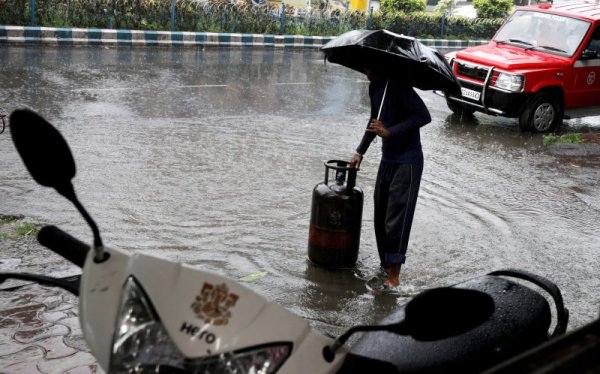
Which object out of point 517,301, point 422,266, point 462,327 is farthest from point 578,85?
point 462,327

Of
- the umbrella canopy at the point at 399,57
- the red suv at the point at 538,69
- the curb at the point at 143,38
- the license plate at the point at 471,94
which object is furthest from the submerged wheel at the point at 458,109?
the curb at the point at 143,38

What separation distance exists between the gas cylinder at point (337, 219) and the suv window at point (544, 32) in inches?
309

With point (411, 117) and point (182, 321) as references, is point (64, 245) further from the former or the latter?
point (411, 117)

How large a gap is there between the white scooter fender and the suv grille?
1042cm

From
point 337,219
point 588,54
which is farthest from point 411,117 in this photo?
point 588,54

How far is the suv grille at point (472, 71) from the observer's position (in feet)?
38.3

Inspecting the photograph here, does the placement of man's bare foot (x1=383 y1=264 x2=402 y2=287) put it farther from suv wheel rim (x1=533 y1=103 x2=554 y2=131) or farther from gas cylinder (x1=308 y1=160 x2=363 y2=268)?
suv wheel rim (x1=533 y1=103 x2=554 y2=131)

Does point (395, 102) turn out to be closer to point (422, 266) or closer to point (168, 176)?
point (422, 266)

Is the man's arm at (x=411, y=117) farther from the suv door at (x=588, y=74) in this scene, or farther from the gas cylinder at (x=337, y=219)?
the suv door at (x=588, y=74)

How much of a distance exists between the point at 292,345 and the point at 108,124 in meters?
8.29

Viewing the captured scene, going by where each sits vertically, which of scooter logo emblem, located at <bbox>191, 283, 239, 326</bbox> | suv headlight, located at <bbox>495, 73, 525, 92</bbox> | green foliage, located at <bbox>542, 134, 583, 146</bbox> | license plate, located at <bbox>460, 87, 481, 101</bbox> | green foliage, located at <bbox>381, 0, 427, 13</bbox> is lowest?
green foliage, located at <bbox>542, 134, 583, 146</bbox>

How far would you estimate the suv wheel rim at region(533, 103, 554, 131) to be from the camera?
1162 cm

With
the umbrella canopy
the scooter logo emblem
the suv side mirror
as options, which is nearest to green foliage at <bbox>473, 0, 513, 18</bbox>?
the suv side mirror

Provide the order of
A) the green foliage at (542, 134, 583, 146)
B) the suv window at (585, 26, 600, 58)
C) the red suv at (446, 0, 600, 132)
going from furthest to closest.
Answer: the suv window at (585, 26, 600, 58) < the red suv at (446, 0, 600, 132) < the green foliage at (542, 134, 583, 146)
